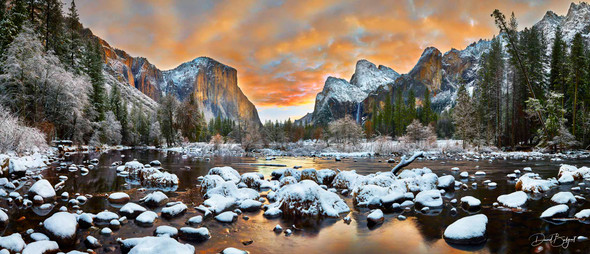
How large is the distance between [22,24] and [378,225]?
37.5 metres

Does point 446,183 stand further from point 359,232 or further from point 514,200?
point 359,232

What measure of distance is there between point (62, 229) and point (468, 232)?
25.6 ft

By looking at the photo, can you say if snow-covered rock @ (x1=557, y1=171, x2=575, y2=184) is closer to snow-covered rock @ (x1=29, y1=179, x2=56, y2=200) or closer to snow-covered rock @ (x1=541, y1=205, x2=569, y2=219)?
snow-covered rock @ (x1=541, y1=205, x2=569, y2=219)

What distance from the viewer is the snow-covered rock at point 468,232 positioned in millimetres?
5527

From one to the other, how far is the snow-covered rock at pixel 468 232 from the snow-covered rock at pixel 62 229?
724 centimetres

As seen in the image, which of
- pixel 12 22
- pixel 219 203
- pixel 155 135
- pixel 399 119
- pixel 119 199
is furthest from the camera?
pixel 399 119

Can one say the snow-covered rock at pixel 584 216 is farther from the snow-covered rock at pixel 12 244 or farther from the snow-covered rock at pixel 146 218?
the snow-covered rock at pixel 12 244

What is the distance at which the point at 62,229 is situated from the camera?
527 cm

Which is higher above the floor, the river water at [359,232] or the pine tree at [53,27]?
the pine tree at [53,27]

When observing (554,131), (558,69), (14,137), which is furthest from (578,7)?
(14,137)

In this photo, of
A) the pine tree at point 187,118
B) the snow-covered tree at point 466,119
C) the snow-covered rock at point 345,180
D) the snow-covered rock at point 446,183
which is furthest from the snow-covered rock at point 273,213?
the pine tree at point 187,118

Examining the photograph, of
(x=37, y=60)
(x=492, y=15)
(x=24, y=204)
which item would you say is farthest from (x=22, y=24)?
(x=492, y=15)

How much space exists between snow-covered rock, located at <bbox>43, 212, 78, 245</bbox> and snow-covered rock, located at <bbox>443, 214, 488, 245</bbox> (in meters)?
7.24

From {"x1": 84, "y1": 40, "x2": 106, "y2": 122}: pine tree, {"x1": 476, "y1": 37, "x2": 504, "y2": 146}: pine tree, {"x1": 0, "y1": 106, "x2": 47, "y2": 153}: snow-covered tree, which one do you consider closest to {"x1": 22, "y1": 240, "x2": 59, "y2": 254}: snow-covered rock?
{"x1": 0, "y1": 106, "x2": 47, "y2": 153}: snow-covered tree
